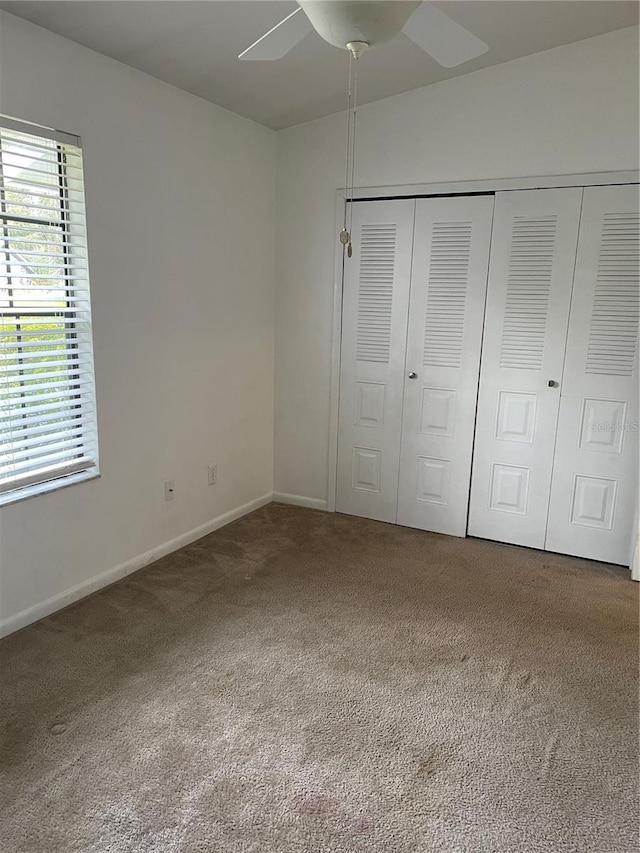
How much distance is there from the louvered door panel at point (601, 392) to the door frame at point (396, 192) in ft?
0.22

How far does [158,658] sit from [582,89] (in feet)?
10.7

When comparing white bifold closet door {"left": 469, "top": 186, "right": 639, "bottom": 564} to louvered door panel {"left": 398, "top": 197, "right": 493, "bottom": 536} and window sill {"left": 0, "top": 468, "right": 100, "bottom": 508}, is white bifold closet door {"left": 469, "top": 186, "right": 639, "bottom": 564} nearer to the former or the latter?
louvered door panel {"left": 398, "top": 197, "right": 493, "bottom": 536}

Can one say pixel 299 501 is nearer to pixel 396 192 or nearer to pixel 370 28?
pixel 396 192

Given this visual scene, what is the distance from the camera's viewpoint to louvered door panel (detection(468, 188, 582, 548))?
10.6 ft

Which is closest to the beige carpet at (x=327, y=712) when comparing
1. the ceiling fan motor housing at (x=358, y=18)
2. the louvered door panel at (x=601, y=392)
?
the louvered door panel at (x=601, y=392)

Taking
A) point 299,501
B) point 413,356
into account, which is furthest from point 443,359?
point 299,501

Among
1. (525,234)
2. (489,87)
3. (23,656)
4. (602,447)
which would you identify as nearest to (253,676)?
(23,656)

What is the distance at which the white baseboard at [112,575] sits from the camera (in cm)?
259

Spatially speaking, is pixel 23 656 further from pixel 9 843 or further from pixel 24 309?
pixel 24 309

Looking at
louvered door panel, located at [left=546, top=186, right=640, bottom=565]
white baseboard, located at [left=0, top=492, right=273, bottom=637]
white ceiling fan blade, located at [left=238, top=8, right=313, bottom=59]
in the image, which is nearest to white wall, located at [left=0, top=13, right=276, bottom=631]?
white baseboard, located at [left=0, top=492, right=273, bottom=637]

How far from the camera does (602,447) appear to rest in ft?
10.7

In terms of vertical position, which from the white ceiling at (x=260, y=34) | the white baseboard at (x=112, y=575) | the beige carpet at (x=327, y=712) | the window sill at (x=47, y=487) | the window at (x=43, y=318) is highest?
the white ceiling at (x=260, y=34)

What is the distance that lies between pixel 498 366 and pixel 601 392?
0.55 m

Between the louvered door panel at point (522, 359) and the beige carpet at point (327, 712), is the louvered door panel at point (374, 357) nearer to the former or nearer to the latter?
the louvered door panel at point (522, 359)
